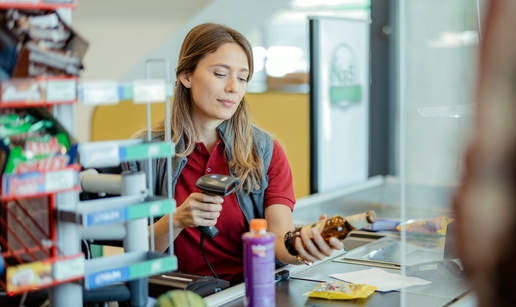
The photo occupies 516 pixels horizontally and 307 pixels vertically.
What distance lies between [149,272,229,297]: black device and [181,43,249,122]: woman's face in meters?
0.66

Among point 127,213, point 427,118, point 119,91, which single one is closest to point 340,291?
point 427,118

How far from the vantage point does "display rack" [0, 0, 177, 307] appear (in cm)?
73

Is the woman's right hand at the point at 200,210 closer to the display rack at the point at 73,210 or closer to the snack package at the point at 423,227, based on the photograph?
the display rack at the point at 73,210

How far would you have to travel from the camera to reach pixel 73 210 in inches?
32.1

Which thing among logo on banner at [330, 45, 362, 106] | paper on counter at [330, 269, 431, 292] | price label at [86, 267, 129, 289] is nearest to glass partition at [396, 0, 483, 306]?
paper on counter at [330, 269, 431, 292]

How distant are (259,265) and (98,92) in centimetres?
44

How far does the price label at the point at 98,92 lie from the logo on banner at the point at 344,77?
2.32 metres

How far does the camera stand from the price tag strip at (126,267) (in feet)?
2.61

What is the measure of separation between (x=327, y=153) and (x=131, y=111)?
1292 millimetres

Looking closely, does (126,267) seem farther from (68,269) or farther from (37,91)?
(37,91)

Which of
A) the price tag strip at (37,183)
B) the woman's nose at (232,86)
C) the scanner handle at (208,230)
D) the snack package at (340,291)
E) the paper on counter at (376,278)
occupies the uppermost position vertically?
the woman's nose at (232,86)

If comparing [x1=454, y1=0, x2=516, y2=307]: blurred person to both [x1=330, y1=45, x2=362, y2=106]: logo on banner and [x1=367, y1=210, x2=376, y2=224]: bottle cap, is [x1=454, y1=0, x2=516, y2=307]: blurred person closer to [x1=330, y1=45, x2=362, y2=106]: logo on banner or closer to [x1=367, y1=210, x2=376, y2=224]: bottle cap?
[x1=367, y1=210, x2=376, y2=224]: bottle cap

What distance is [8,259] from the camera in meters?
1.02

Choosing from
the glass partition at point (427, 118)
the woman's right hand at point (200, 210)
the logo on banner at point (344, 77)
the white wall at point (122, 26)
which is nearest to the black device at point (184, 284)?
the woman's right hand at point (200, 210)
